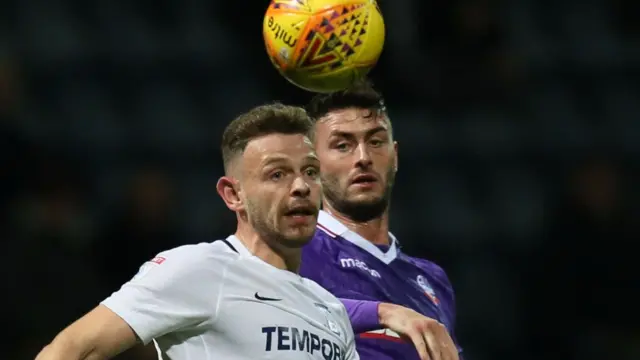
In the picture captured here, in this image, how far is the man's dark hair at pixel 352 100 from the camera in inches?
212

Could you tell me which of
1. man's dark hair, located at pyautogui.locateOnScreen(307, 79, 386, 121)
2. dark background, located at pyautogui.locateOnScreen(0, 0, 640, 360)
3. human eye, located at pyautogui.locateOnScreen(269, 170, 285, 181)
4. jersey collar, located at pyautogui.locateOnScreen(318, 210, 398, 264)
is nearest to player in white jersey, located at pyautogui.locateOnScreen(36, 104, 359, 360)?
human eye, located at pyautogui.locateOnScreen(269, 170, 285, 181)

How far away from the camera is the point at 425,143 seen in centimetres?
937

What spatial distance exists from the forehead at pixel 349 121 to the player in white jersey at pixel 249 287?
1.21m

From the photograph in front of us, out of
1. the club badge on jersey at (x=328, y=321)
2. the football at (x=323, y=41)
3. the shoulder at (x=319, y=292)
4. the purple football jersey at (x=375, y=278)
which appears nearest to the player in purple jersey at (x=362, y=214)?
the purple football jersey at (x=375, y=278)

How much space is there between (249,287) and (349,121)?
165 cm

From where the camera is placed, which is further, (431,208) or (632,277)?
(431,208)

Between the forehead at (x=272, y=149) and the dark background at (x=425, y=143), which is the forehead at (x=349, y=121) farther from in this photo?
the dark background at (x=425, y=143)

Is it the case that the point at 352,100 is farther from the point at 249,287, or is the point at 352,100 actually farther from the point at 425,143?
the point at 425,143

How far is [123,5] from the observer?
32.1ft

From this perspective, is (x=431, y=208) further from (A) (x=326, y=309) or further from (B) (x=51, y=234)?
(A) (x=326, y=309)

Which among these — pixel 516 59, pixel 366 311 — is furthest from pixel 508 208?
pixel 366 311

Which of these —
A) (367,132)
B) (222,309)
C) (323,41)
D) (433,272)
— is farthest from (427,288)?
(222,309)

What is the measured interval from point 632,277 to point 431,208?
5.34 feet

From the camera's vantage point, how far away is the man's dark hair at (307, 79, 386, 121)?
17.7 feet
